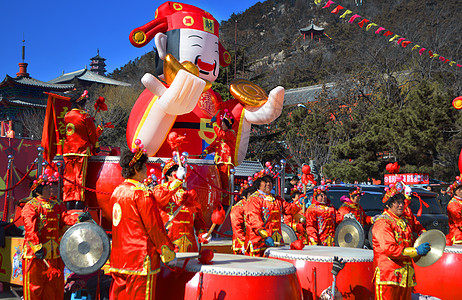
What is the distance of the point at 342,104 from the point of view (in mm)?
25734

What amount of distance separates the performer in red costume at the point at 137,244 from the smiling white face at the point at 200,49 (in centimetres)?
450

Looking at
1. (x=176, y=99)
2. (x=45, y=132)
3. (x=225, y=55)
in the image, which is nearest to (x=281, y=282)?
(x=176, y=99)

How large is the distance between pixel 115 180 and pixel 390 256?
4178mm

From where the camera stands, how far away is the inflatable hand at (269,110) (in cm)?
843

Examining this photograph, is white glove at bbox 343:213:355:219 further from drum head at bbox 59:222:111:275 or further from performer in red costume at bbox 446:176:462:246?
drum head at bbox 59:222:111:275

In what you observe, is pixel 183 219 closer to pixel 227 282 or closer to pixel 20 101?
pixel 227 282

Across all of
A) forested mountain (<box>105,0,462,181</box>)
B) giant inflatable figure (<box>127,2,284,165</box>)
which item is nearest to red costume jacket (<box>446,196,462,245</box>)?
giant inflatable figure (<box>127,2,284,165</box>)

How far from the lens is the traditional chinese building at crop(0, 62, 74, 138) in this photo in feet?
90.7

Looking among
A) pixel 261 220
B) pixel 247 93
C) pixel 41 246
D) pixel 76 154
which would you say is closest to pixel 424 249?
pixel 261 220

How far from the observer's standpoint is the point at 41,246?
18.1 ft

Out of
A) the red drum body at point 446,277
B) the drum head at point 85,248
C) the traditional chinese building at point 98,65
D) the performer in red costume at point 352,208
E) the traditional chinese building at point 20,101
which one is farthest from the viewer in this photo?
the traditional chinese building at point 98,65

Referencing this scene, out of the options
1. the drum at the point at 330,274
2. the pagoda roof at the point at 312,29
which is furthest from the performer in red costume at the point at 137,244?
the pagoda roof at the point at 312,29

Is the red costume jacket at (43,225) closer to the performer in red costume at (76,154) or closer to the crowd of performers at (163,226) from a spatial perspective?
the crowd of performers at (163,226)

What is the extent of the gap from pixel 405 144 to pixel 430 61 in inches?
413
